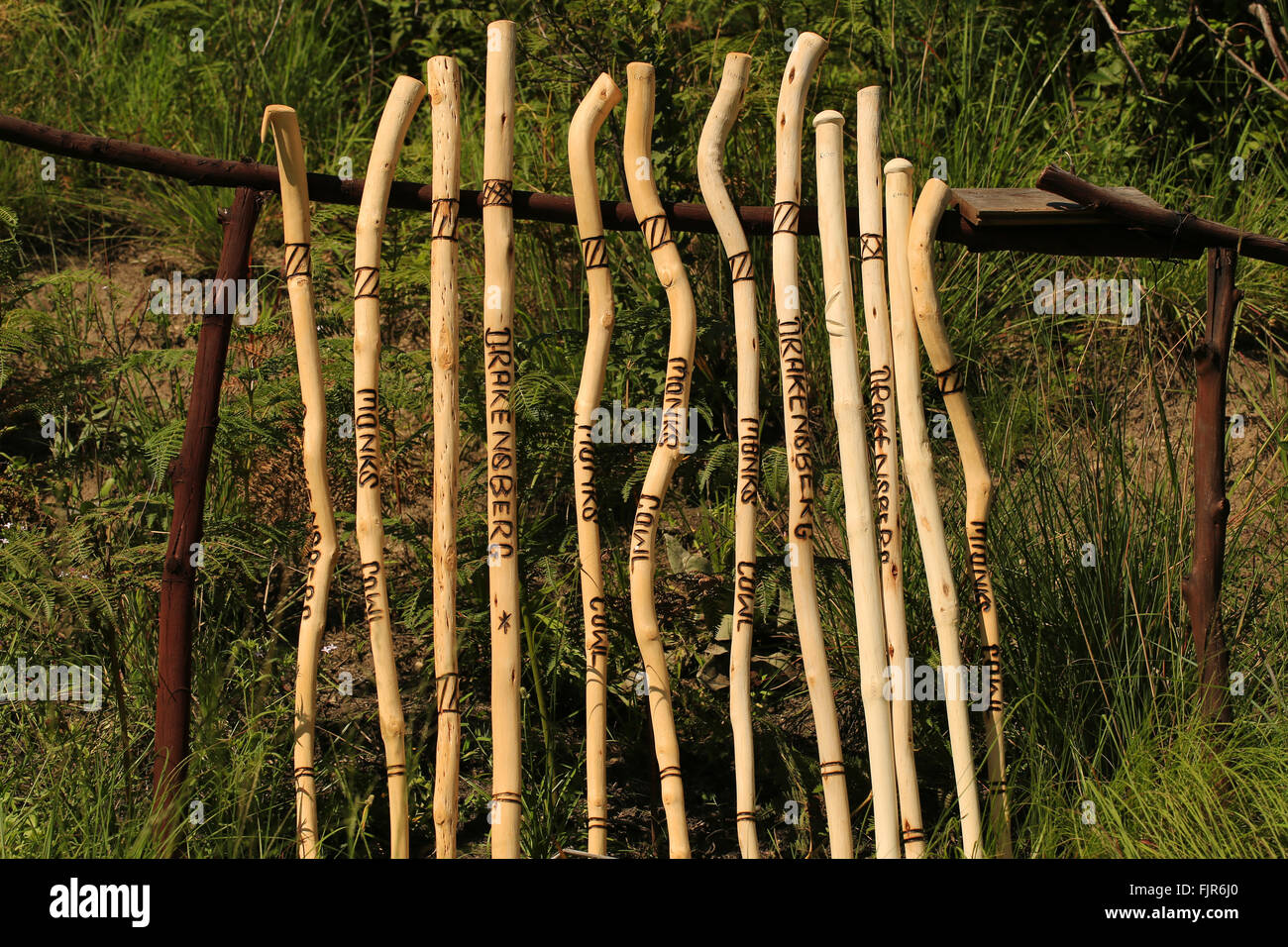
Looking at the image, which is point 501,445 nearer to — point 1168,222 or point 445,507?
point 445,507

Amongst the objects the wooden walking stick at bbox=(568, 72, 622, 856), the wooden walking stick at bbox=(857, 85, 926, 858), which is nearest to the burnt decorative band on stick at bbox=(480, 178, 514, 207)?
the wooden walking stick at bbox=(568, 72, 622, 856)

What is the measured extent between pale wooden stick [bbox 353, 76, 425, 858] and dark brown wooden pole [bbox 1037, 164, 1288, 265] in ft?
4.75

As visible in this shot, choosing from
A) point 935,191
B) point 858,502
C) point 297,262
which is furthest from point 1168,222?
point 297,262

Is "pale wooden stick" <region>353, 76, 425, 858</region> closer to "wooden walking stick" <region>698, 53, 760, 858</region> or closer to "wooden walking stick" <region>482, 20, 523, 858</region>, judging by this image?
"wooden walking stick" <region>482, 20, 523, 858</region>

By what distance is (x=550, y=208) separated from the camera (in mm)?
2613

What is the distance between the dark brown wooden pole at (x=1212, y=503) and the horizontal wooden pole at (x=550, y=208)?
173 mm

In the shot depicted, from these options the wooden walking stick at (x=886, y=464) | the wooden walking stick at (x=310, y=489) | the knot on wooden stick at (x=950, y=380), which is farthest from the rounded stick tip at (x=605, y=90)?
the knot on wooden stick at (x=950, y=380)

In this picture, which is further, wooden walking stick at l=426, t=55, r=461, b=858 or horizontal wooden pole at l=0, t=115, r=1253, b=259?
horizontal wooden pole at l=0, t=115, r=1253, b=259

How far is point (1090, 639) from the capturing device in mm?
2934

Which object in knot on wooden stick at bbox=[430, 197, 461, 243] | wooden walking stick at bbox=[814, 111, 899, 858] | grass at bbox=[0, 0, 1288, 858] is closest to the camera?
wooden walking stick at bbox=[814, 111, 899, 858]

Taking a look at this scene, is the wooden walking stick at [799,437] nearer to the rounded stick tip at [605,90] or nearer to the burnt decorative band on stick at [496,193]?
the rounded stick tip at [605,90]

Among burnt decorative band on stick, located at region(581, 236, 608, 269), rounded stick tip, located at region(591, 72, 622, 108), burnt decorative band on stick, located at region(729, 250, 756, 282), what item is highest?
rounded stick tip, located at region(591, 72, 622, 108)

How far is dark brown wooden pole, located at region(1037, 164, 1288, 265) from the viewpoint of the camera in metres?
2.49

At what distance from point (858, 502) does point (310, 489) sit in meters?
1.19
